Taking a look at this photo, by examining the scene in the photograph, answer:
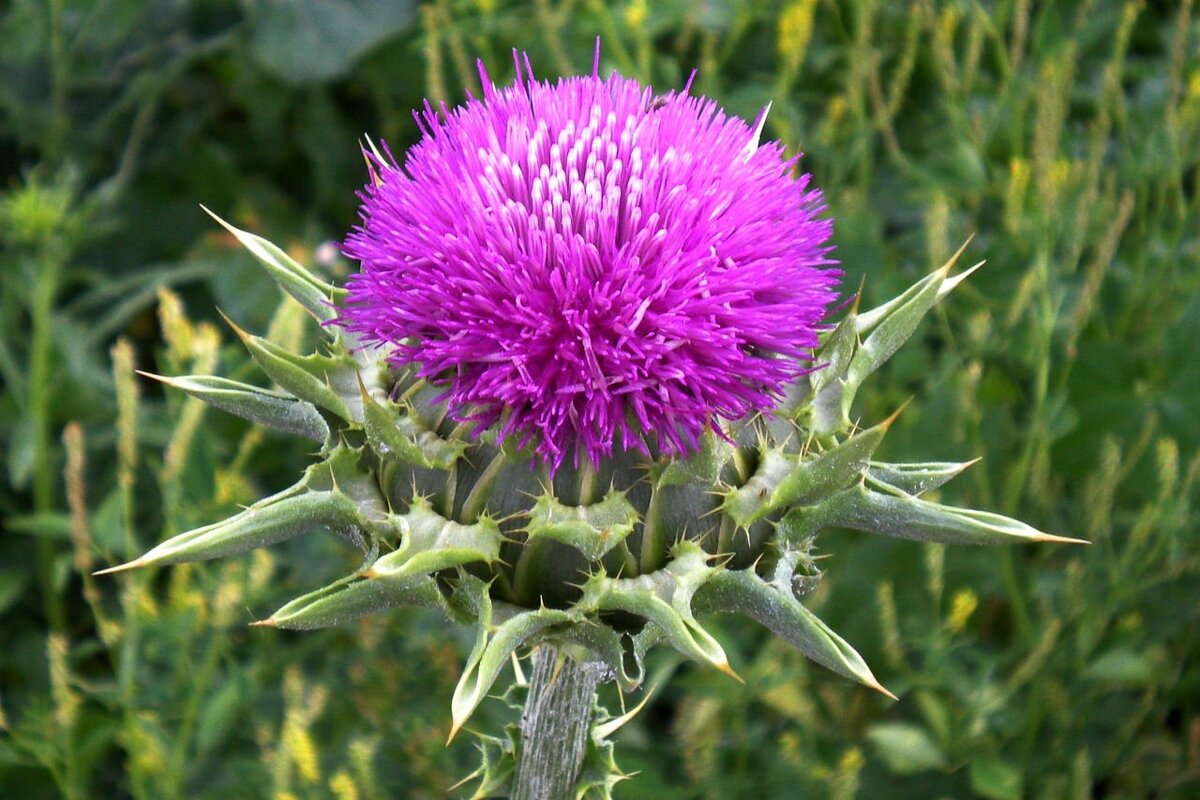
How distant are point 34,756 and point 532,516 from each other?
1248 millimetres

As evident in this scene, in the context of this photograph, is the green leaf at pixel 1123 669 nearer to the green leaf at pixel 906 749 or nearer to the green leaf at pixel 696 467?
the green leaf at pixel 906 749

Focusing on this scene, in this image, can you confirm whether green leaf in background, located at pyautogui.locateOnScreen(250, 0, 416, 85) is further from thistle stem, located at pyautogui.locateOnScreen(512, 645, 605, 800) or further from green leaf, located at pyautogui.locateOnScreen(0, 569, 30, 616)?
thistle stem, located at pyautogui.locateOnScreen(512, 645, 605, 800)

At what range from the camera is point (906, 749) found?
2.28 metres

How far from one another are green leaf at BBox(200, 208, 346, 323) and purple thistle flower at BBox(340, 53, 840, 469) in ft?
0.48

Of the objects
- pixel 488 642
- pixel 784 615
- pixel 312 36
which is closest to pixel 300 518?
pixel 488 642

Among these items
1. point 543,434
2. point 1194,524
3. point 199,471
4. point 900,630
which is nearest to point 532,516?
point 543,434

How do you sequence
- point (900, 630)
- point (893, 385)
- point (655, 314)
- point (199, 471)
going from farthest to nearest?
point (893, 385) < point (900, 630) < point (199, 471) < point (655, 314)

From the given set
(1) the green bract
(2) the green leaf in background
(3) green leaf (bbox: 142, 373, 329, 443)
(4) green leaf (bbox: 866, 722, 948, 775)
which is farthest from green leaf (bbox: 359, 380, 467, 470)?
(2) the green leaf in background

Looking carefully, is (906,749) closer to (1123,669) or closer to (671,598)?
(1123,669)

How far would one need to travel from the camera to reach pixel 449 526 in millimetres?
1474

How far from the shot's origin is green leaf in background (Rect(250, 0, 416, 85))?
3.08 m

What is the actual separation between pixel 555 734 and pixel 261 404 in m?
0.55

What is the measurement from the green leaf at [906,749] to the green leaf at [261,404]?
3.93ft

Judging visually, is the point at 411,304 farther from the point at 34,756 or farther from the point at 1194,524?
the point at 1194,524
